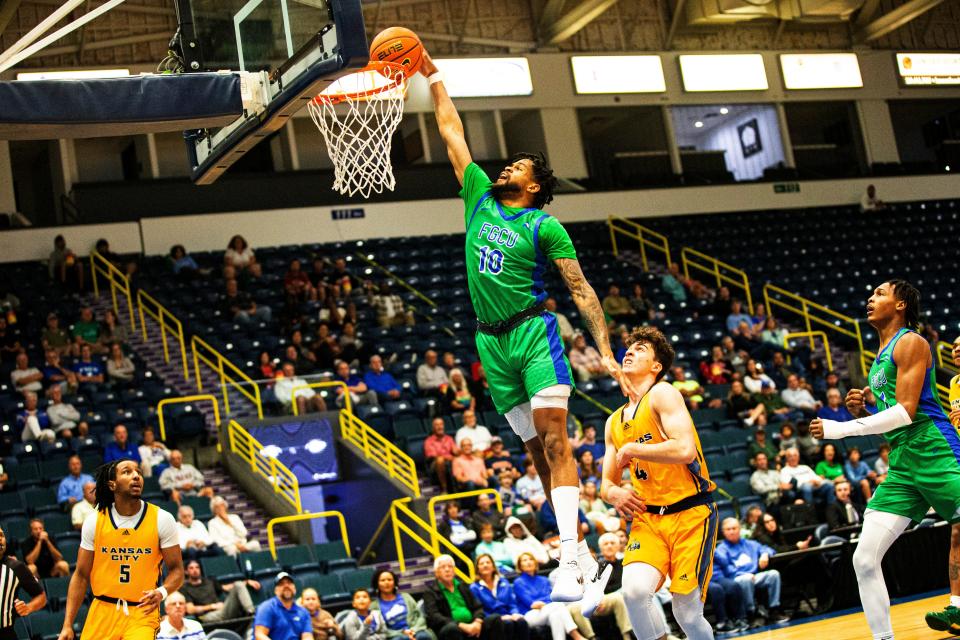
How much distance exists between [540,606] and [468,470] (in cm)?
347

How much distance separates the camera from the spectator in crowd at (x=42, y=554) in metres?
11.3

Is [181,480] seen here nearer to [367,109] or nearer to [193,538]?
[193,538]

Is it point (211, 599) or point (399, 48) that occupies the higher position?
point (399, 48)

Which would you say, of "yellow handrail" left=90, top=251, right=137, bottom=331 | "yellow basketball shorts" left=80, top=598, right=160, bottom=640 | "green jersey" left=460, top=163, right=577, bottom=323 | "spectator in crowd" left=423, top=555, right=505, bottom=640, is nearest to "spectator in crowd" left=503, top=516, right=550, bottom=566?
"spectator in crowd" left=423, top=555, right=505, bottom=640

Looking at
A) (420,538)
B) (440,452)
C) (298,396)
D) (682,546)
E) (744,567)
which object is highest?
(298,396)

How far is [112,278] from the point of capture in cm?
1886

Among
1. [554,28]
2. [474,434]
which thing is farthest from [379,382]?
[554,28]

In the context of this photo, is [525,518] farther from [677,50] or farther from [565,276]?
[677,50]

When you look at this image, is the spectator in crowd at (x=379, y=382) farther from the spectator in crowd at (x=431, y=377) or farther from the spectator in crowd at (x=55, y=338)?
the spectator in crowd at (x=55, y=338)

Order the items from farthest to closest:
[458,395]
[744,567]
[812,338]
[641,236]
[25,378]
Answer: [641,236] < [812,338] < [458,395] < [25,378] < [744,567]

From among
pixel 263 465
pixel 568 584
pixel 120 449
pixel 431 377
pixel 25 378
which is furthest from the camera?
pixel 431 377

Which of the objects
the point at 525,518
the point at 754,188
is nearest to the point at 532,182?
the point at 525,518

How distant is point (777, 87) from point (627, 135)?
3.63m

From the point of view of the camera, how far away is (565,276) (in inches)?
239
